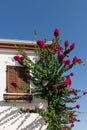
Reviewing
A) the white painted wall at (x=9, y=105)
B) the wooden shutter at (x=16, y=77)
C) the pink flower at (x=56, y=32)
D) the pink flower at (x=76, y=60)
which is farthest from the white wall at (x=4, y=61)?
the pink flower at (x=76, y=60)

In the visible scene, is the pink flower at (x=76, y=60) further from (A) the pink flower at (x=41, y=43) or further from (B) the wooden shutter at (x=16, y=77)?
(B) the wooden shutter at (x=16, y=77)

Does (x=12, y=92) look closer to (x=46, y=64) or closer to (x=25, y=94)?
(x=25, y=94)

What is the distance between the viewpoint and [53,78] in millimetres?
20703

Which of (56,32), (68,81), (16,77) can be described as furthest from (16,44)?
(68,81)

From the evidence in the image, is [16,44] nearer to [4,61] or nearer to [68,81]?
[4,61]

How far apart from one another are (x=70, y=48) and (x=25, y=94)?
3024mm

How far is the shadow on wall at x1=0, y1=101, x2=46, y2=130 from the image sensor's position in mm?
20328

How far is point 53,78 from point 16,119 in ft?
8.31

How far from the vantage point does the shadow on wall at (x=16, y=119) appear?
20.3 meters

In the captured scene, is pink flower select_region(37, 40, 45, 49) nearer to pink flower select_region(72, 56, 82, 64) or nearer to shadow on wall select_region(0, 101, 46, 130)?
pink flower select_region(72, 56, 82, 64)

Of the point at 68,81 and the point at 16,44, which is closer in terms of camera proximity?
the point at 68,81

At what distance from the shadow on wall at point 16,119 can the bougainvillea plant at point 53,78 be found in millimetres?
393

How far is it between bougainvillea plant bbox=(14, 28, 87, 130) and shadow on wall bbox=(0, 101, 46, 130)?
393mm

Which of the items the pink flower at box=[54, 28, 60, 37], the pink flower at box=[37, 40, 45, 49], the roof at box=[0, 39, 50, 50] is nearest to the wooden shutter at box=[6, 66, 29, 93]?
the roof at box=[0, 39, 50, 50]
